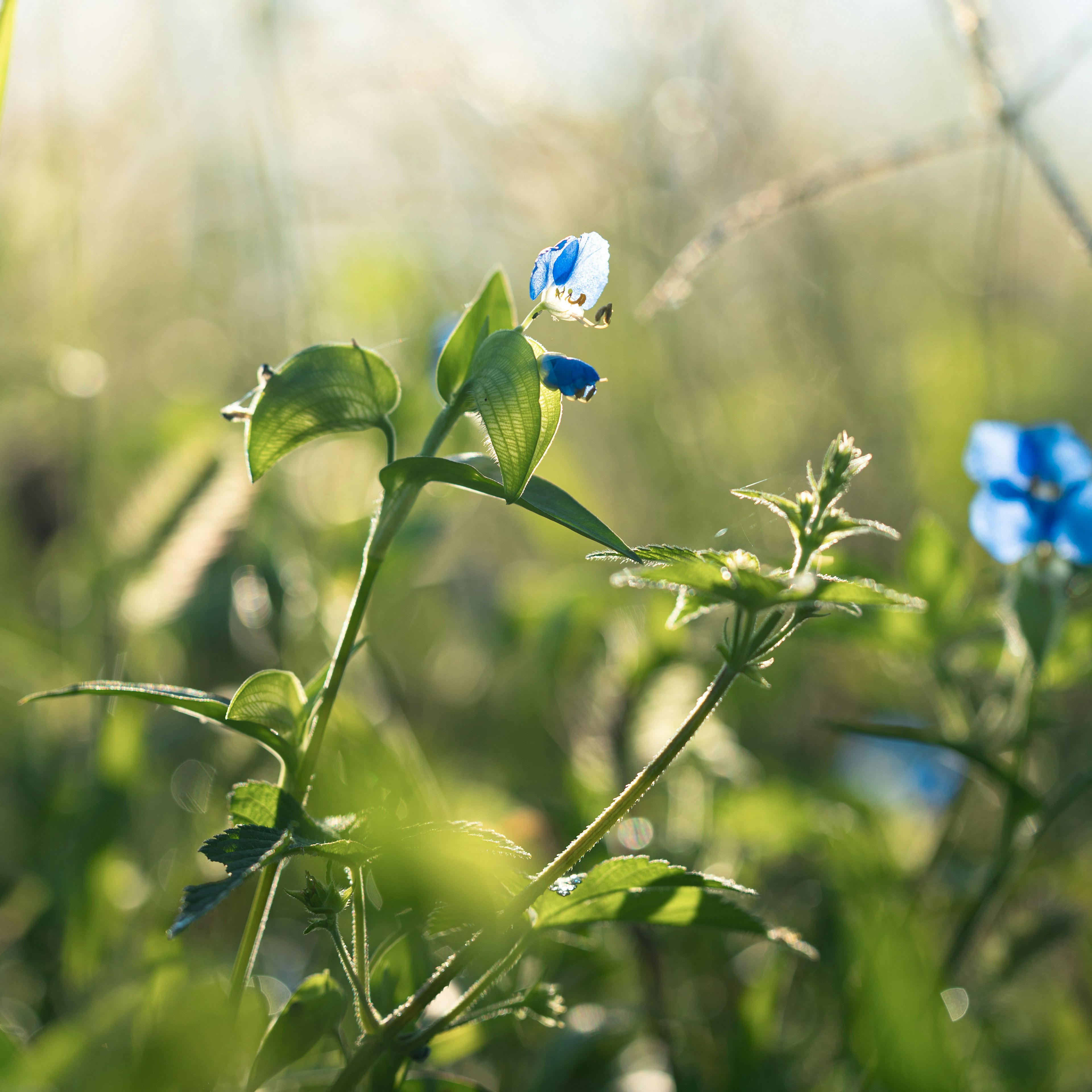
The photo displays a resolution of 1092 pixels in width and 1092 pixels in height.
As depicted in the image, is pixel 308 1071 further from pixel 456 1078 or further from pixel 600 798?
pixel 600 798

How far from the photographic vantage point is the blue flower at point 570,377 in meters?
0.67

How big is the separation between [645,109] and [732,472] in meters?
Answer: 0.81

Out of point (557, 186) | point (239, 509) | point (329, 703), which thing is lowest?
point (329, 703)

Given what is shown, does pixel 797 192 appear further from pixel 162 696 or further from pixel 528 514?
pixel 528 514

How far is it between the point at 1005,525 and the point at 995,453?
12cm

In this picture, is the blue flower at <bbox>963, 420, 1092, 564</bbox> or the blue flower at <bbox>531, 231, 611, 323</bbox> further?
the blue flower at <bbox>963, 420, 1092, 564</bbox>

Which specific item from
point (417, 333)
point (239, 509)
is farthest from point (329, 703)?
point (417, 333)

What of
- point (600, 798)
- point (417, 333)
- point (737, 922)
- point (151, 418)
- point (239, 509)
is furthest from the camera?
point (151, 418)

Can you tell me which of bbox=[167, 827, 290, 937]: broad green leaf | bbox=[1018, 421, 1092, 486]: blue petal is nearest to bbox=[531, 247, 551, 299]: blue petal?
bbox=[167, 827, 290, 937]: broad green leaf

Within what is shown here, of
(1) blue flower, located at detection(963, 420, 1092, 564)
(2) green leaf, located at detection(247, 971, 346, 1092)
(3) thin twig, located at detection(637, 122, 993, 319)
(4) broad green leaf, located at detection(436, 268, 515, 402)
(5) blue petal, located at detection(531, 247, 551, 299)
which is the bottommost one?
(2) green leaf, located at detection(247, 971, 346, 1092)

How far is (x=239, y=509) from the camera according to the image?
1387 mm

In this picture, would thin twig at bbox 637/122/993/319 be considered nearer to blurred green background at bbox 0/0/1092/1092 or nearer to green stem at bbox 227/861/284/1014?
blurred green background at bbox 0/0/1092/1092

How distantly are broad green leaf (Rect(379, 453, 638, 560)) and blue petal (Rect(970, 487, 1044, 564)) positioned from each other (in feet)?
2.08

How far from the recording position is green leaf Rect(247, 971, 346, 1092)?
69 cm
